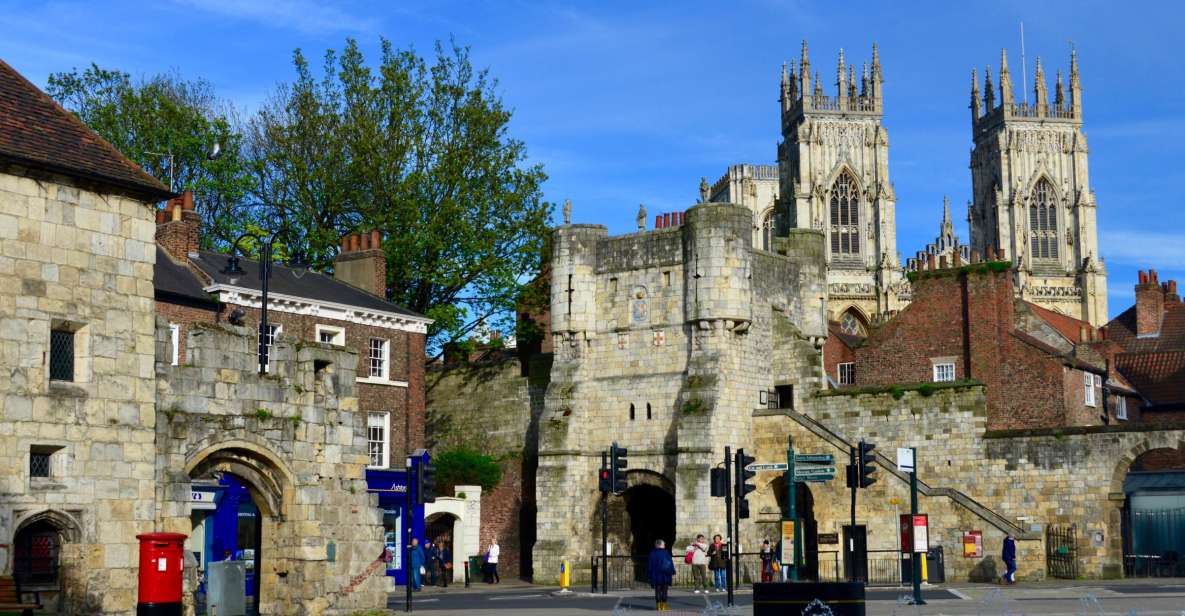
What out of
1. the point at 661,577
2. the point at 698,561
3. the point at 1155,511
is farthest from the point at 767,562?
the point at 1155,511

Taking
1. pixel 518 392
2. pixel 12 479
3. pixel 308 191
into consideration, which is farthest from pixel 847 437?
pixel 12 479

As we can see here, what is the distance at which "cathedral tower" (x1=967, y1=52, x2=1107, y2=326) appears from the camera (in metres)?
130

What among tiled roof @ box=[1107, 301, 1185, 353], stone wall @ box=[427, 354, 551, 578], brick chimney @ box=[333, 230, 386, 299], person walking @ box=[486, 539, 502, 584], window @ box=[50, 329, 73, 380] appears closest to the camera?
window @ box=[50, 329, 73, 380]

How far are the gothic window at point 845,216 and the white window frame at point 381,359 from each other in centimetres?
8588

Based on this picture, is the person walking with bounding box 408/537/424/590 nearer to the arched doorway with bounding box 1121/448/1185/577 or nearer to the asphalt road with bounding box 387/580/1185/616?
the asphalt road with bounding box 387/580/1185/616

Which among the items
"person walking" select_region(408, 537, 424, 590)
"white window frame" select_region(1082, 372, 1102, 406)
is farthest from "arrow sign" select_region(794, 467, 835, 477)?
"white window frame" select_region(1082, 372, 1102, 406)

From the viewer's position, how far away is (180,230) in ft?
134

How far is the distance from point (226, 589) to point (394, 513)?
20.7 metres

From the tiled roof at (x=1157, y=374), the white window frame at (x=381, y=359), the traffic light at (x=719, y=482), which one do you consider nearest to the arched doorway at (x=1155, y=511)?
the tiled roof at (x=1157, y=374)

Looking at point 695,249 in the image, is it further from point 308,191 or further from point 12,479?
point 12,479

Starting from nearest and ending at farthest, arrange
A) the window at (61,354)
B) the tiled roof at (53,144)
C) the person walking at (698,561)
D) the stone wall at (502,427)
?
the tiled roof at (53,144) → the window at (61,354) → the person walking at (698,561) → the stone wall at (502,427)

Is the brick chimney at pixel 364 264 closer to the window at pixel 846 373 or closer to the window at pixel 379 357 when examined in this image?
the window at pixel 379 357

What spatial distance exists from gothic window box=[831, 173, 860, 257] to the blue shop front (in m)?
86.6

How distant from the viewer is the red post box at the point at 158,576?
20.6m
